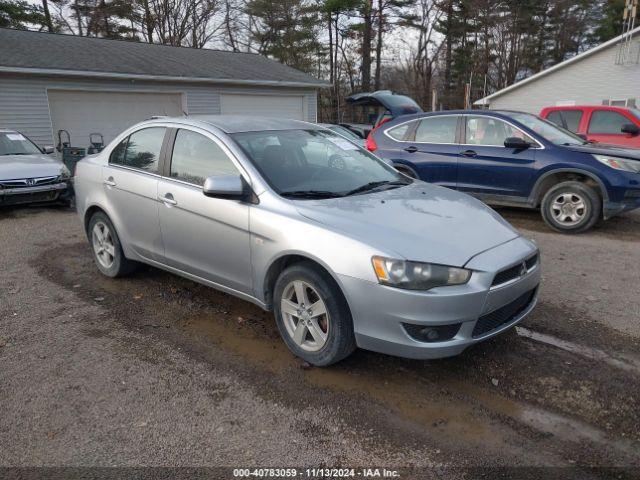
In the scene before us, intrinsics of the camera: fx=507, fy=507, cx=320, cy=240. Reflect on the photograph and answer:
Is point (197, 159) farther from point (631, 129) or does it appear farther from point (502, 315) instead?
point (631, 129)

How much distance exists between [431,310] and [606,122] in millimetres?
9625

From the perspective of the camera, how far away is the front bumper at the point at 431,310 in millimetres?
2885

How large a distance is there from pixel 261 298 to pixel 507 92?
26.1 metres

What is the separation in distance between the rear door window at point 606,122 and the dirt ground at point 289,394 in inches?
269

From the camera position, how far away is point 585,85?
23.6m

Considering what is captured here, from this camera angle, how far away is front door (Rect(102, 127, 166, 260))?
439cm

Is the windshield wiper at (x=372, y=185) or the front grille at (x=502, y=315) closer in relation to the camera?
the front grille at (x=502, y=315)

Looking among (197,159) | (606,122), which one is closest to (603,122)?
(606,122)

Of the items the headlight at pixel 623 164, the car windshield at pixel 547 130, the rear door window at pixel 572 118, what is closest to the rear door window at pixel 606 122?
the rear door window at pixel 572 118

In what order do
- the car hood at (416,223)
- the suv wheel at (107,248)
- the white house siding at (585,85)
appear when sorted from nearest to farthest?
the car hood at (416,223) → the suv wheel at (107,248) → the white house siding at (585,85)

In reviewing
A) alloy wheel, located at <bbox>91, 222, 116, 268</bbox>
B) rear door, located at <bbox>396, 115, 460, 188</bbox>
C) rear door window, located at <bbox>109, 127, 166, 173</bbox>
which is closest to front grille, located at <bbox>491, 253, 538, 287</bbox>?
rear door window, located at <bbox>109, 127, 166, 173</bbox>

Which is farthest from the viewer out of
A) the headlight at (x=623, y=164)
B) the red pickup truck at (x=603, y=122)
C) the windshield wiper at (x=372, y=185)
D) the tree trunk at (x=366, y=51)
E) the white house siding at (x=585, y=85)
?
the tree trunk at (x=366, y=51)

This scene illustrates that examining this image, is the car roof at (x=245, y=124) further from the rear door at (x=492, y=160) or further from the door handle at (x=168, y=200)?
the rear door at (x=492, y=160)

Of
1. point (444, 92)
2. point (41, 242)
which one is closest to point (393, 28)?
point (444, 92)
